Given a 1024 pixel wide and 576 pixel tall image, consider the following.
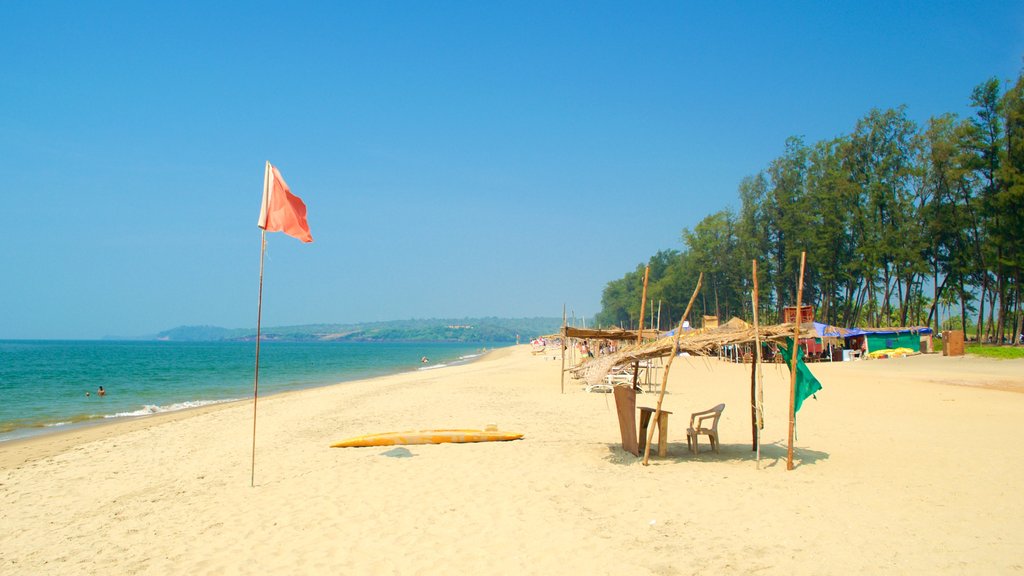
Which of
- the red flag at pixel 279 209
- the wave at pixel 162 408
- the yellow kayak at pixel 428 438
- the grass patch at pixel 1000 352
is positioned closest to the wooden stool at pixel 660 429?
the yellow kayak at pixel 428 438

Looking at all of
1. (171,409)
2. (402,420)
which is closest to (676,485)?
(402,420)

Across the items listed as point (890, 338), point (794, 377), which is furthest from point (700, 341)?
point (890, 338)

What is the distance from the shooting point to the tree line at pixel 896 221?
101 ft

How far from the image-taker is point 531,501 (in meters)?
7.45

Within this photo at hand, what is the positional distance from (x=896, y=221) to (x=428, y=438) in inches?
1544

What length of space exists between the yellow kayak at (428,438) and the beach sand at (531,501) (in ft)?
1.14

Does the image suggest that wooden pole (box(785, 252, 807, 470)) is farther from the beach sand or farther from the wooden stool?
the wooden stool

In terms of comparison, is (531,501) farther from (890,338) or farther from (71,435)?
(890,338)

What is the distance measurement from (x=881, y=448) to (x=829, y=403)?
631 cm

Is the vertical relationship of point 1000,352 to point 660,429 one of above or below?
above

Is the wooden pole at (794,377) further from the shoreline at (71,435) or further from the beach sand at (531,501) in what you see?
the shoreline at (71,435)

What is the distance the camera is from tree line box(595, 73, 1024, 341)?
30.8 metres

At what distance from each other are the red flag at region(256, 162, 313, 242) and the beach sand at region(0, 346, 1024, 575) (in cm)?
355

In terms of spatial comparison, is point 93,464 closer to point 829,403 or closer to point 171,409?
point 171,409
